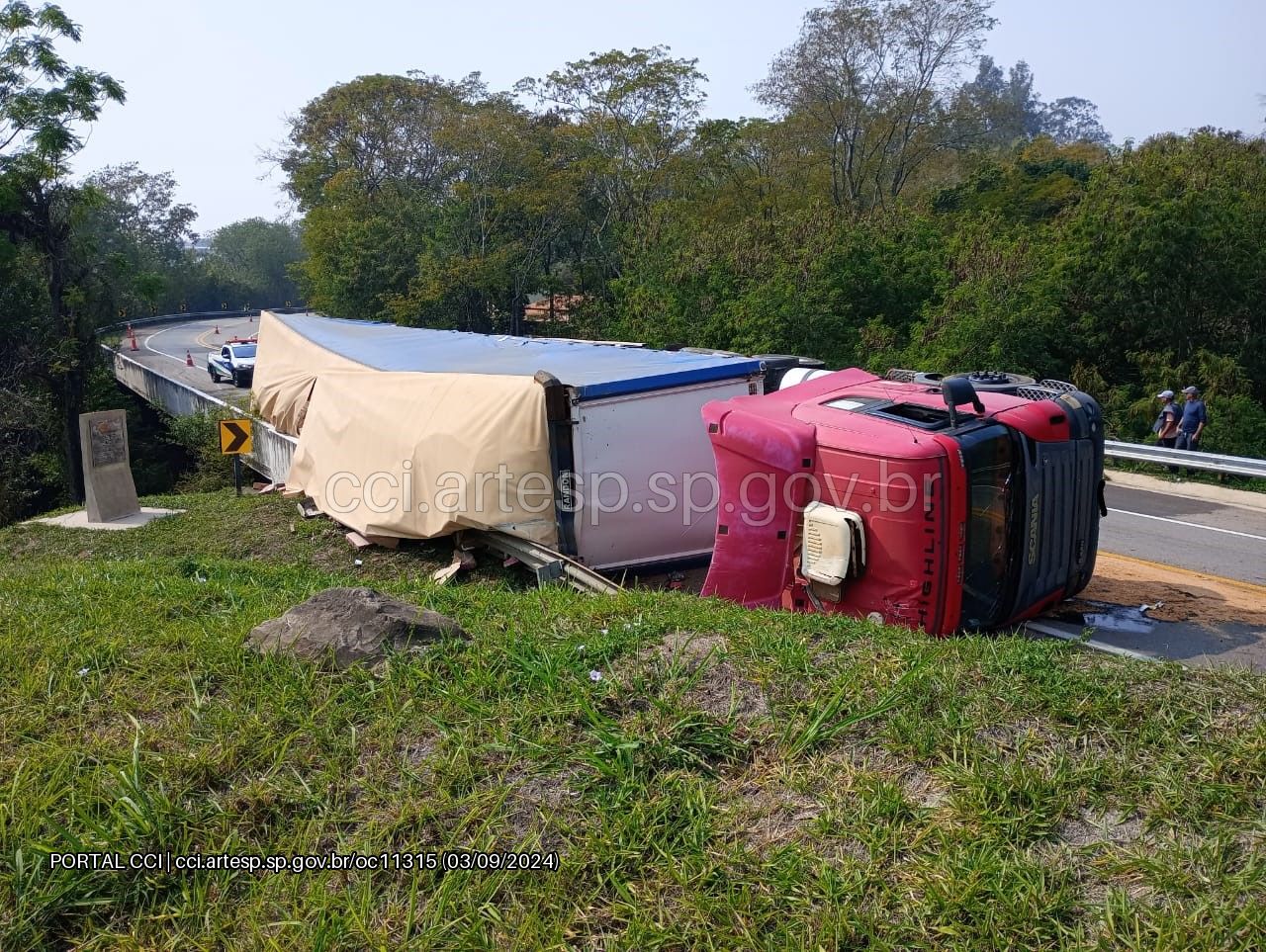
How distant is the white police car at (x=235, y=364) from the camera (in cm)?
2859

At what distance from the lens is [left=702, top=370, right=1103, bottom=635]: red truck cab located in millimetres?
6062

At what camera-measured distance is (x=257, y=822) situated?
341 cm

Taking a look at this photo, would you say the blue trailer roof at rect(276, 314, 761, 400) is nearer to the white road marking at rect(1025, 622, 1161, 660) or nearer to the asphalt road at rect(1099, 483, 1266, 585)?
the white road marking at rect(1025, 622, 1161, 660)

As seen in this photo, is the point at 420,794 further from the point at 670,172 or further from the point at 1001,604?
the point at 670,172

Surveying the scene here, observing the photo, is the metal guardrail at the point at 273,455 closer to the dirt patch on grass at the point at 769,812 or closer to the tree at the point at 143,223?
the dirt patch on grass at the point at 769,812

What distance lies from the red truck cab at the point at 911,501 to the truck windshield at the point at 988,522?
11 mm

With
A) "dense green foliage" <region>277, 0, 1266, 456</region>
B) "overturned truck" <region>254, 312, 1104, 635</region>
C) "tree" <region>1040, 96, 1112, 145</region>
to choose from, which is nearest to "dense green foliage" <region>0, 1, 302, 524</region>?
"dense green foliage" <region>277, 0, 1266, 456</region>

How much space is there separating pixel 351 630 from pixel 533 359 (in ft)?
22.2

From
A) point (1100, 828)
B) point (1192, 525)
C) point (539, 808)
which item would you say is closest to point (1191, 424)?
point (1192, 525)

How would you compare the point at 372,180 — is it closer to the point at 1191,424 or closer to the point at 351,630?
the point at 1191,424

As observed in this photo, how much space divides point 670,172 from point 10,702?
30.8 meters

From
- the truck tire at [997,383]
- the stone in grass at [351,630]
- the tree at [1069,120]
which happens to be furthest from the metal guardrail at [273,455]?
the tree at [1069,120]

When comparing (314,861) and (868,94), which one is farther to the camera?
(868,94)

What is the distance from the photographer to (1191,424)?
15602mm
